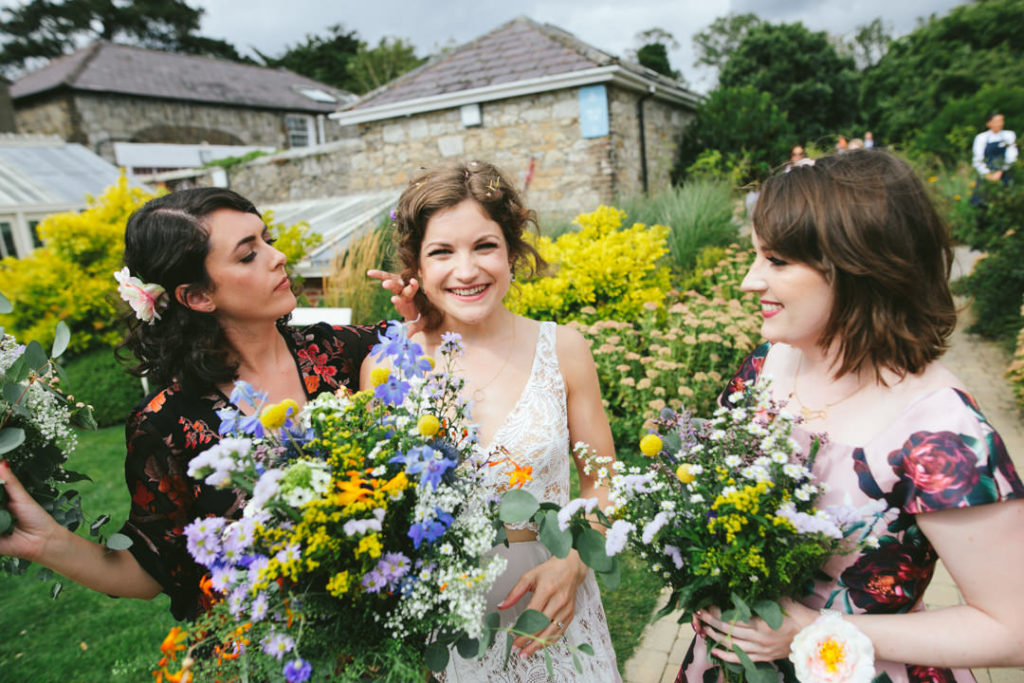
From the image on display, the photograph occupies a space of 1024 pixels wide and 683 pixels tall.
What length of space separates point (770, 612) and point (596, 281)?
4772 mm

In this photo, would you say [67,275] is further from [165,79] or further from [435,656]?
[165,79]

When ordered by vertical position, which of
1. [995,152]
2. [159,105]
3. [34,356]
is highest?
[159,105]

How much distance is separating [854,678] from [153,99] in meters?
27.8

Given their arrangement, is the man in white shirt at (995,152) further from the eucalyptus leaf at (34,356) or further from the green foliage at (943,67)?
the green foliage at (943,67)

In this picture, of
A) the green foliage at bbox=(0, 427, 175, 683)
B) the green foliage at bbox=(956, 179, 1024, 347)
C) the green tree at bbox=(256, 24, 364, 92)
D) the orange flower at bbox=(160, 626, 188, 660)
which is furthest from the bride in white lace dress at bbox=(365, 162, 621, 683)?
the green tree at bbox=(256, 24, 364, 92)

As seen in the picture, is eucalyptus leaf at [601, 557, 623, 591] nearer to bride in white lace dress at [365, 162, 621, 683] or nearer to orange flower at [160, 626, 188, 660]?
bride in white lace dress at [365, 162, 621, 683]

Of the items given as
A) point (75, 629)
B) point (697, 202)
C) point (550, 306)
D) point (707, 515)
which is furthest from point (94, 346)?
point (707, 515)

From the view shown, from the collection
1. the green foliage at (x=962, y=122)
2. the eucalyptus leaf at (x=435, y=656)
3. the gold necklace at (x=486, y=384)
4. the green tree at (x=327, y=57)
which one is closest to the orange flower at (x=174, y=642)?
the eucalyptus leaf at (x=435, y=656)

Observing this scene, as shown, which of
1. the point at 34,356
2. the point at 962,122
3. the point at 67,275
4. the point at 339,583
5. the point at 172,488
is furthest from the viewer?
the point at 962,122

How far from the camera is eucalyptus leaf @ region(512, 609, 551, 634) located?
1.12 m

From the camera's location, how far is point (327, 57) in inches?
1656

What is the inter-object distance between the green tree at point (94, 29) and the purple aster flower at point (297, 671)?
52.0 m

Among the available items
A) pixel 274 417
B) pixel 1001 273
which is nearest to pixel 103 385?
pixel 274 417

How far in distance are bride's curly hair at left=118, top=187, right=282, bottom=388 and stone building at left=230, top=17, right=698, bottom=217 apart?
27.6 feet
